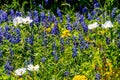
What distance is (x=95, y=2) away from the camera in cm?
688

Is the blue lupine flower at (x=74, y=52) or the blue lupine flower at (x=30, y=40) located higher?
the blue lupine flower at (x=30, y=40)

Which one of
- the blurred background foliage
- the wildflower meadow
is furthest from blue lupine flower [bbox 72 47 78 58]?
the blurred background foliage

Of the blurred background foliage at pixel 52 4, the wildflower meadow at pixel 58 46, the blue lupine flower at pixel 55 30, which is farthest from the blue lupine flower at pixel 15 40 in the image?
the blurred background foliage at pixel 52 4

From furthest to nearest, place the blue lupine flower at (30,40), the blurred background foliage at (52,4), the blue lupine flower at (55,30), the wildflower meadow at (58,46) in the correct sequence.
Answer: the blurred background foliage at (52,4), the blue lupine flower at (55,30), the blue lupine flower at (30,40), the wildflower meadow at (58,46)

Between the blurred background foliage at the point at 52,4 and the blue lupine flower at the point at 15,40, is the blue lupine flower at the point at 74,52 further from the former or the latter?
the blurred background foliage at the point at 52,4

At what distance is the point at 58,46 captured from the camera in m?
5.25

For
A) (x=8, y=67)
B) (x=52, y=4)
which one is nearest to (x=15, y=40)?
(x=8, y=67)

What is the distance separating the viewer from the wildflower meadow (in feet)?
14.9

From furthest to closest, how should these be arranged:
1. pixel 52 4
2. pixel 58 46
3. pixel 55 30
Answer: pixel 52 4 → pixel 55 30 → pixel 58 46

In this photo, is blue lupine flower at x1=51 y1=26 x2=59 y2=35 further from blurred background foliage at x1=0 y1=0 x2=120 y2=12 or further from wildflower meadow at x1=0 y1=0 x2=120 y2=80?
blurred background foliage at x1=0 y1=0 x2=120 y2=12

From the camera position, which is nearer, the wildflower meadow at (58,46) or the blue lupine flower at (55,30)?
the wildflower meadow at (58,46)

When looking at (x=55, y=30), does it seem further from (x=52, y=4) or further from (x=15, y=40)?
(x=52, y=4)

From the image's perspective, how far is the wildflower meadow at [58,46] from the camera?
4531mm

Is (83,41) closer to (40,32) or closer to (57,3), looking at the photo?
(40,32)
